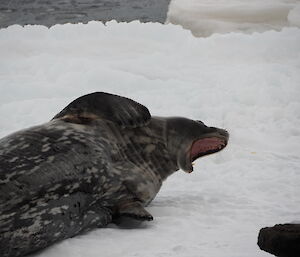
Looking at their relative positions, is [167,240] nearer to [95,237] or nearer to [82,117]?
[95,237]

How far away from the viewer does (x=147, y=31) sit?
8242 millimetres

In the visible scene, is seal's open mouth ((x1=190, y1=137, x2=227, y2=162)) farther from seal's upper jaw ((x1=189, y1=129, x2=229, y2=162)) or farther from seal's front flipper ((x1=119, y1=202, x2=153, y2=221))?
seal's front flipper ((x1=119, y1=202, x2=153, y2=221))

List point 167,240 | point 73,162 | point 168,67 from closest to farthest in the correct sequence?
1. point 167,240
2. point 73,162
3. point 168,67

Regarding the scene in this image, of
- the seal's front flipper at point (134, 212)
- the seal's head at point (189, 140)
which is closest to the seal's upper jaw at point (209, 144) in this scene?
the seal's head at point (189, 140)

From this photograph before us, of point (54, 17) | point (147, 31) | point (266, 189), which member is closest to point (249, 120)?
point (266, 189)

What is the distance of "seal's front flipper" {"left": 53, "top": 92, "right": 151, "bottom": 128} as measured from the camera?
3.03 meters

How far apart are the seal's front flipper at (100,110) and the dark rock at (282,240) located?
1.37 meters

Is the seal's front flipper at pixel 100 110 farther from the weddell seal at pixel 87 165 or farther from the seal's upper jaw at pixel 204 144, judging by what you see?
the seal's upper jaw at pixel 204 144

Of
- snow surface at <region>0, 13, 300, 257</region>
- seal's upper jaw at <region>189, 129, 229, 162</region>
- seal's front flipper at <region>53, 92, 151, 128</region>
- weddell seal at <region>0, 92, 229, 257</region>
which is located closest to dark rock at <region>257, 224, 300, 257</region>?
snow surface at <region>0, 13, 300, 257</region>

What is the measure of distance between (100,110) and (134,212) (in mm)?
587

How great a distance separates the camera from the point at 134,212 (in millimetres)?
2756

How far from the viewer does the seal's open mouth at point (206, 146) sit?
11.2 feet

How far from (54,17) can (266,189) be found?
9351mm

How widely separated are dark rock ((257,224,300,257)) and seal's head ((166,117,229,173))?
143 cm
